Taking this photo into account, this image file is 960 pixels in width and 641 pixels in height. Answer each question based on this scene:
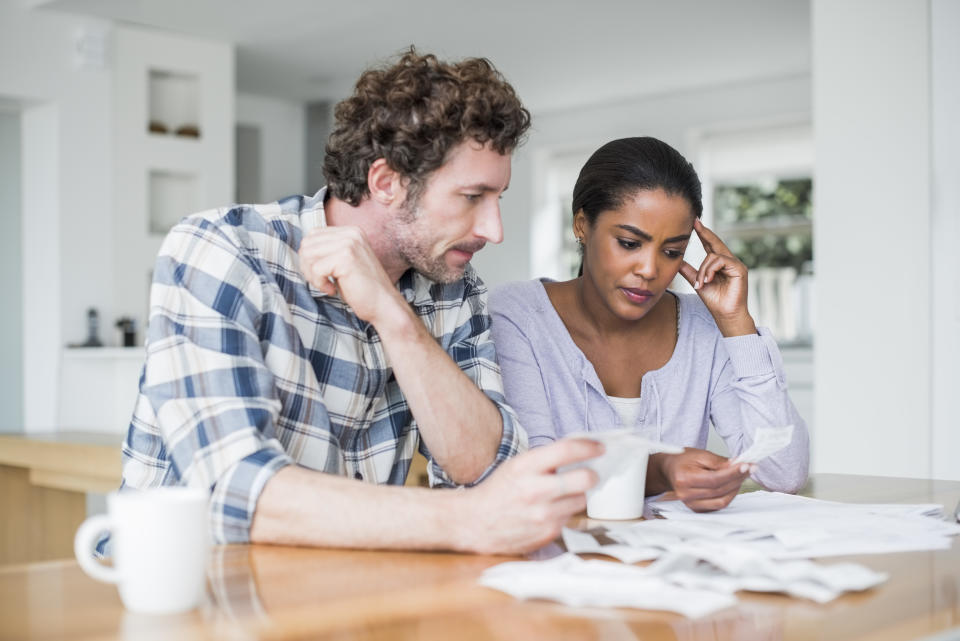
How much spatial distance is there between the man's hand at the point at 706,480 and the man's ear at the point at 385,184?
53 centimetres

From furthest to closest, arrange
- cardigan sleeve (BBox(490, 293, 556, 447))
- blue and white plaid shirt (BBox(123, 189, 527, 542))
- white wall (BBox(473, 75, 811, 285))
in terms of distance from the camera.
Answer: white wall (BBox(473, 75, 811, 285)) < cardigan sleeve (BBox(490, 293, 556, 447)) < blue and white plaid shirt (BBox(123, 189, 527, 542))

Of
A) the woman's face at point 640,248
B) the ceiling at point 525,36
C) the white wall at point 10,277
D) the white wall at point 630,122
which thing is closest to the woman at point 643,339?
the woman's face at point 640,248

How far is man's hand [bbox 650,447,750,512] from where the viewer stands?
1278 mm

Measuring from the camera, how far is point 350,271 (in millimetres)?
1216

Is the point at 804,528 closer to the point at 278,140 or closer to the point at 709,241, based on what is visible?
the point at 709,241

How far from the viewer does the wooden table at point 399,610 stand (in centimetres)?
73

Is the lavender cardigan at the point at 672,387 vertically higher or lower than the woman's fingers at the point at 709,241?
lower

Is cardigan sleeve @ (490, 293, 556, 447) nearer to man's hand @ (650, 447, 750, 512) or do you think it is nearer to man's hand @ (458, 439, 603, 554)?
man's hand @ (650, 447, 750, 512)

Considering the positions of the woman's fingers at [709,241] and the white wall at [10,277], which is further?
the white wall at [10,277]

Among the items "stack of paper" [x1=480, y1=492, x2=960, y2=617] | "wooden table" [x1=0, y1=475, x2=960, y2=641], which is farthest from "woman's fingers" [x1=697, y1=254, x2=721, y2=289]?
"wooden table" [x1=0, y1=475, x2=960, y2=641]

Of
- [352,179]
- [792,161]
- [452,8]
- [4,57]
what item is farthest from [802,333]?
[352,179]

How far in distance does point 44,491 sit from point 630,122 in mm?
4634

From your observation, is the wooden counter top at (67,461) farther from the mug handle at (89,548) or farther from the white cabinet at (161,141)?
the mug handle at (89,548)

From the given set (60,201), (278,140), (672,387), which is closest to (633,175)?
(672,387)
